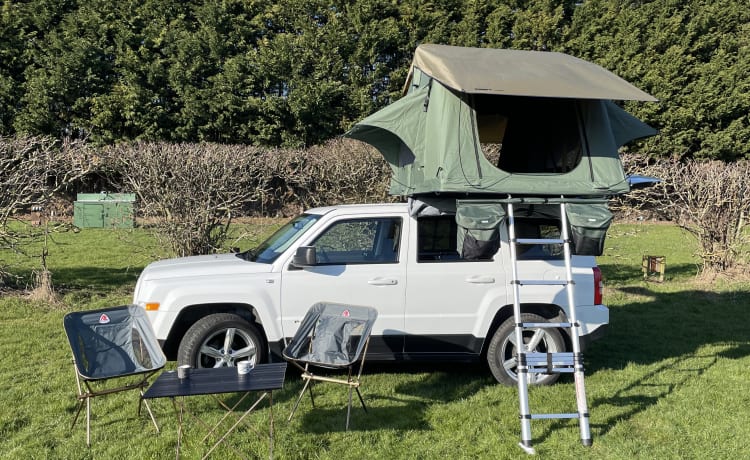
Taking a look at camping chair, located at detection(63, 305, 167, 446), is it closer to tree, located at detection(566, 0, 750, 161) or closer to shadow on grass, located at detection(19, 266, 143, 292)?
shadow on grass, located at detection(19, 266, 143, 292)

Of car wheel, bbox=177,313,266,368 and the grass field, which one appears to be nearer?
the grass field

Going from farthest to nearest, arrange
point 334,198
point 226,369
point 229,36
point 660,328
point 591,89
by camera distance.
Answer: point 229,36 → point 334,198 → point 660,328 → point 591,89 → point 226,369

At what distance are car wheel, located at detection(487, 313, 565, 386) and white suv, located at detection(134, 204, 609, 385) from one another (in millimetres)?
11

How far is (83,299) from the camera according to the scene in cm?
877

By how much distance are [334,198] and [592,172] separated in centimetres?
1041

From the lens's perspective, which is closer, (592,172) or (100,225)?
(592,172)

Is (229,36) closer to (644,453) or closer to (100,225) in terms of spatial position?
(100,225)

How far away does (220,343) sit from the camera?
5156 millimetres

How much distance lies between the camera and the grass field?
4.09m

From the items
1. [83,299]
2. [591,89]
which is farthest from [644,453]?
[83,299]

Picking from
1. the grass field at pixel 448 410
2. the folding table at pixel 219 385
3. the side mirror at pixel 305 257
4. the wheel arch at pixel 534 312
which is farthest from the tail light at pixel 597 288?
the folding table at pixel 219 385

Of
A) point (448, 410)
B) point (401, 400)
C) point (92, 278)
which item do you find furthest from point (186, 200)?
point (448, 410)

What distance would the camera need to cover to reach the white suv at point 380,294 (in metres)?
5.10

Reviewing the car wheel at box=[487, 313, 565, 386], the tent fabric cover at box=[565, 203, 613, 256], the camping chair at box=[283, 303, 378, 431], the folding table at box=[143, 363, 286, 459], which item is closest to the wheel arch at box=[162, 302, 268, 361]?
the camping chair at box=[283, 303, 378, 431]
